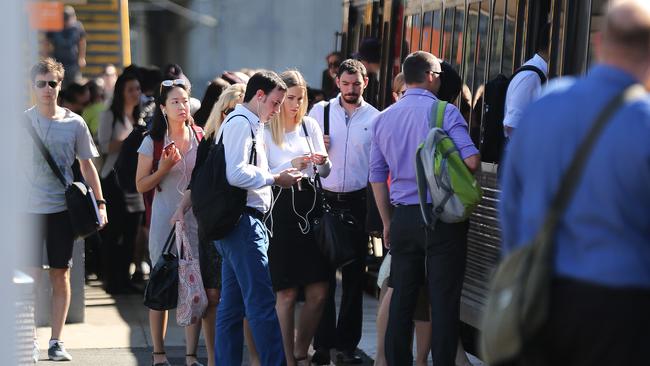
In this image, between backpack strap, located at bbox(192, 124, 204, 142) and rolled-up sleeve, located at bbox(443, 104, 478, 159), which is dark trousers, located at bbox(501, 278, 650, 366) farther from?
backpack strap, located at bbox(192, 124, 204, 142)

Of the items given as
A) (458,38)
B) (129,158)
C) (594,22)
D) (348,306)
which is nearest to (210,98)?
(129,158)

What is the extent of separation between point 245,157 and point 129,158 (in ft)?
7.20

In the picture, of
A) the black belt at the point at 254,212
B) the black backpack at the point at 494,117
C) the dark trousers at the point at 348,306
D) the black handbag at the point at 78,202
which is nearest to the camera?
the black belt at the point at 254,212

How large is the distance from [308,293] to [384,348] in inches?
33.3

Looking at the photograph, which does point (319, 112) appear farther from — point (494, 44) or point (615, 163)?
point (615, 163)

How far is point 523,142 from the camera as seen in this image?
386cm

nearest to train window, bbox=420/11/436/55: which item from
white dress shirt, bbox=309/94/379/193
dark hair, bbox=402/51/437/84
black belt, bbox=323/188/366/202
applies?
white dress shirt, bbox=309/94/379/193

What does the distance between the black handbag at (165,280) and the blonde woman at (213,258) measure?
163mm

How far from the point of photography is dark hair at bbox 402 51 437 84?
683 centimetres

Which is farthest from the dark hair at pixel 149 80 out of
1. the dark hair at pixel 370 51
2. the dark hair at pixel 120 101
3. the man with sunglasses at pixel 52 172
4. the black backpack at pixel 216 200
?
the black backpack at pixel 216 200

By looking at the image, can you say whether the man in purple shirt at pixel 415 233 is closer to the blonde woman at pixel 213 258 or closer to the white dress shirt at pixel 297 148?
the white dress shirt at pixel 297 148

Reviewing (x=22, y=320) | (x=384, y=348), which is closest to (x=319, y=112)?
(x=384, y=348)

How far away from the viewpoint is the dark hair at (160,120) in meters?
7.73

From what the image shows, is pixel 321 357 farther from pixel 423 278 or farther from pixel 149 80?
pixel 149 80
